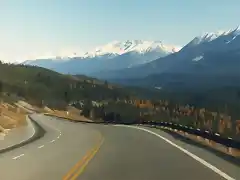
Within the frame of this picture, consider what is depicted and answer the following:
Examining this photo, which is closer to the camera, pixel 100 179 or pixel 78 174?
pixel 100 179

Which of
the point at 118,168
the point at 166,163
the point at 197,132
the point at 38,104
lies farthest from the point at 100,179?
the point at 38,104

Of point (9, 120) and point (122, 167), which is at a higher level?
point (9, 120)

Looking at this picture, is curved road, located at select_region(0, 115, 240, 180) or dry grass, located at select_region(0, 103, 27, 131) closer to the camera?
curved road, located at select_region(0, 115, 240, 180)

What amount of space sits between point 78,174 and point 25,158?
275 inches

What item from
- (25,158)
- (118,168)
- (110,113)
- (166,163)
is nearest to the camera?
(118,168)

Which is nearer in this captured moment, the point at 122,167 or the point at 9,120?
the point at 122,167

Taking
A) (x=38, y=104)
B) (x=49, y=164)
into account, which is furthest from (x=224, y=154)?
(x=38, y=104)

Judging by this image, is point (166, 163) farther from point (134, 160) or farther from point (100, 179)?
point (100, 179)

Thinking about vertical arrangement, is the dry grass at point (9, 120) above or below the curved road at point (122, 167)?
above

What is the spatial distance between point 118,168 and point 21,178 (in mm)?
3500

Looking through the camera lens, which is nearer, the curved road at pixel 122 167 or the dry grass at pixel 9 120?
the curved road at pixel 122 167

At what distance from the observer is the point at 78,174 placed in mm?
16062

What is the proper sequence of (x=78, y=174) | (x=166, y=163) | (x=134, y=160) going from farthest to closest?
(x=134, y=160) → (x=166, y=163) → (x=78, y=174)

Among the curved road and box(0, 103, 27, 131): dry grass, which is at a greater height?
box(0, 103, 27, 131): dry grass
